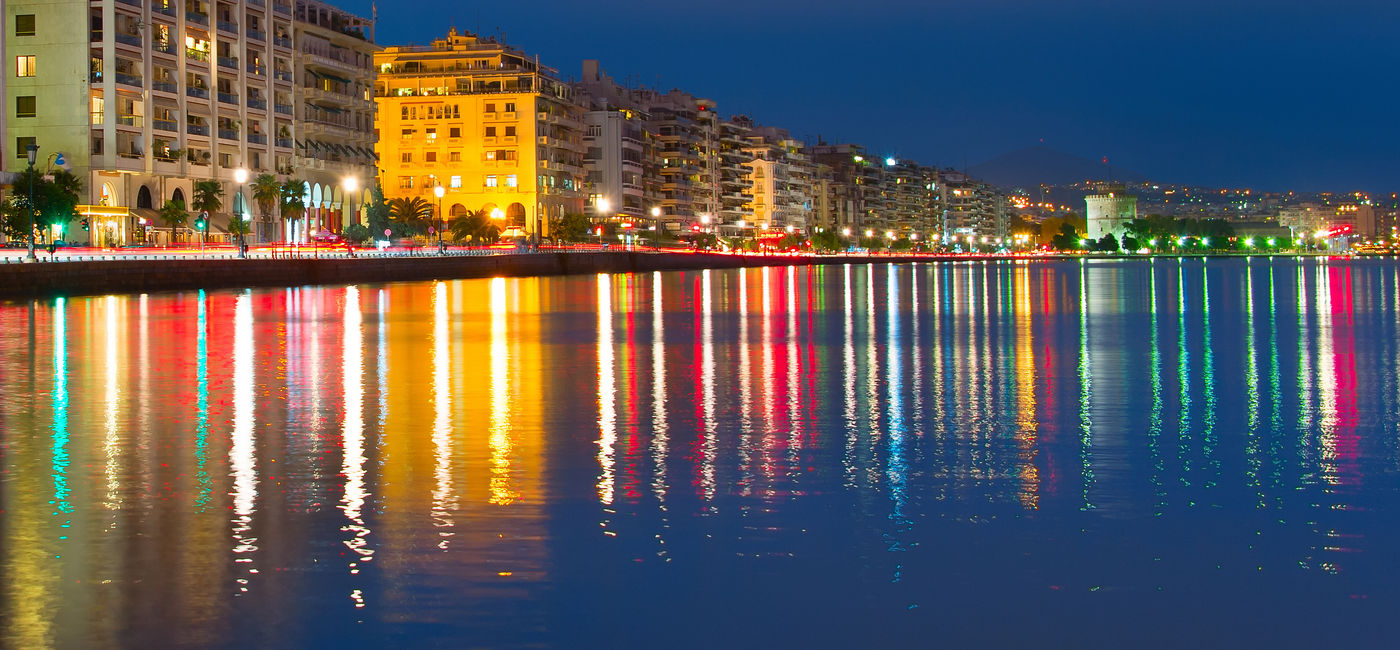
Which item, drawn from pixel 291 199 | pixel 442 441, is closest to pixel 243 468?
pixel 442 441

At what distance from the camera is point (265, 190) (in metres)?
75.2

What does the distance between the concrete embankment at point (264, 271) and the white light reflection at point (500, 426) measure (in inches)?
791

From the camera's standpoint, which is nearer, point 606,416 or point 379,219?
point 606,416

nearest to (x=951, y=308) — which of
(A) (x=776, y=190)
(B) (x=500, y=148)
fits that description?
(B) (x=500, y=148)

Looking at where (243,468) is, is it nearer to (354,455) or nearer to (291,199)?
(354,455)

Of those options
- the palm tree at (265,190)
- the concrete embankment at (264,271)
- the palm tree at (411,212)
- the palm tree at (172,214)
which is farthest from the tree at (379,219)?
the palm tree at (172,214)

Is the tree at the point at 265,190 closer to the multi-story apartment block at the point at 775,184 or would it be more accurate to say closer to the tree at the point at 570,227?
the tree at the point at 570,227

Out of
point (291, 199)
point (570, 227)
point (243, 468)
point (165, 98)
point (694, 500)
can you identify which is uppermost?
point (165, 98)

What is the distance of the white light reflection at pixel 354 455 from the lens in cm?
828

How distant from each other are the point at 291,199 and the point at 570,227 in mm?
25842

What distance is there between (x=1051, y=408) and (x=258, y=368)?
33.9ft

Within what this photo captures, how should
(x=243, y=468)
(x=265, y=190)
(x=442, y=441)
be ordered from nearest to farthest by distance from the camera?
(x=243, y=468), (x=442, y=441), (x=265, y=190)

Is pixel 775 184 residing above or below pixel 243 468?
above

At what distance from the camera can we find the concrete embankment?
1656 inches
